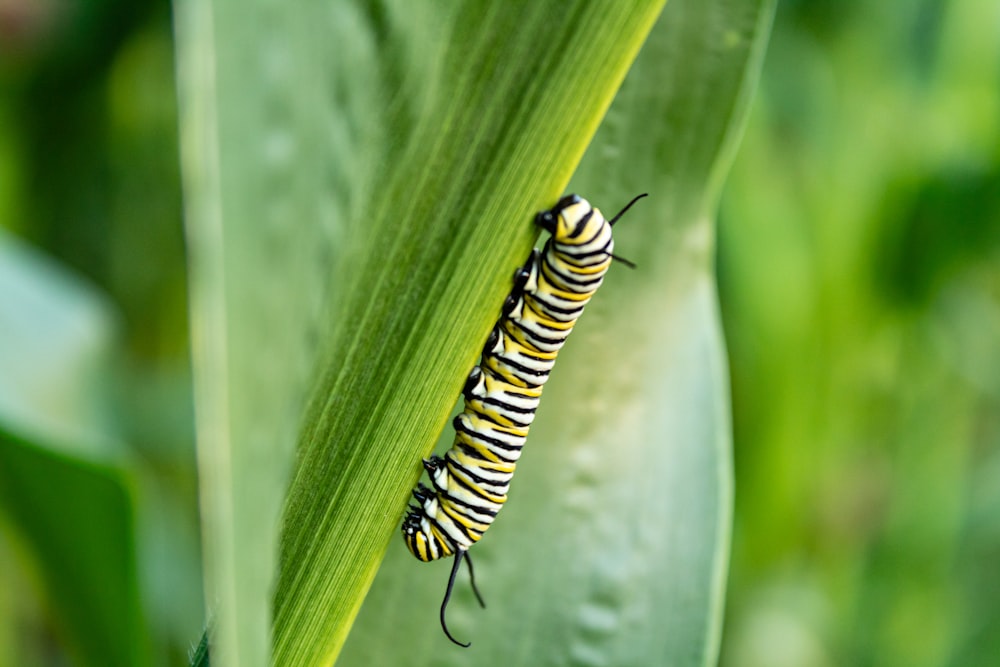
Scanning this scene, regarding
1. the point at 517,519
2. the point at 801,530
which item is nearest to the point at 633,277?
the point at 517,519

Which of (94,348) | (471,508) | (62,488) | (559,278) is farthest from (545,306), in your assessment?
(94,348)

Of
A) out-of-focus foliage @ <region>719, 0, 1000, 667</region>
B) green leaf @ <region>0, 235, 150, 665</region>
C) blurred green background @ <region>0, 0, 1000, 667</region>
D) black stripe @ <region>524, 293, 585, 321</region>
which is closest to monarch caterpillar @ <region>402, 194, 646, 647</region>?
black stripe @ <region>524, 293, 585, 321</region>

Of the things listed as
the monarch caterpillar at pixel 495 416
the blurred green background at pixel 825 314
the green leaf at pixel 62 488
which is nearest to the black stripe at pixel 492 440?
the monarch caterpillar at pixel 495 416

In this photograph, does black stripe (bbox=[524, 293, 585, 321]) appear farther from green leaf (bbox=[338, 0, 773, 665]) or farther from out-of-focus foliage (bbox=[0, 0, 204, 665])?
out-of-focus foliage (bbox=[0, 0, 204, 665])

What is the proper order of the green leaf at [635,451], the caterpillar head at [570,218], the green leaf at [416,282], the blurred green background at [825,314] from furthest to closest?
the blurred green background at [825,314], the green leaf at [635,451], the caterpillar head at [570,218], the green leaf at [416,282]

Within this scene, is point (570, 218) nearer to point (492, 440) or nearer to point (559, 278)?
point (559, 278)

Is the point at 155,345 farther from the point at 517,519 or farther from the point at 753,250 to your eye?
the point at 517,519

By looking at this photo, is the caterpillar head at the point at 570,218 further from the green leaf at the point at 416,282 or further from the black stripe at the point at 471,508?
the black stripe at the point at 471,508

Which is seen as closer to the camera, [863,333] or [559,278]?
[559,278]
